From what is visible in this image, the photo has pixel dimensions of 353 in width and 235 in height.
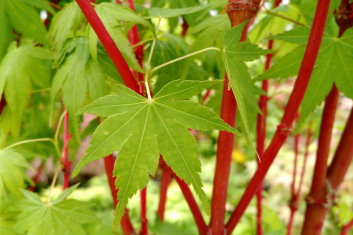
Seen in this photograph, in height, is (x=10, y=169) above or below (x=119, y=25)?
below

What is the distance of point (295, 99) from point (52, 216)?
14.6 inches

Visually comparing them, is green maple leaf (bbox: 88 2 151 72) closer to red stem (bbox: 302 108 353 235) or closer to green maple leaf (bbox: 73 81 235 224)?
green maple leaf (bbox: 73 81 235 224)

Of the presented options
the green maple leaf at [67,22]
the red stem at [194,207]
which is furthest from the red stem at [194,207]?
the green maple leaf at [67,22]

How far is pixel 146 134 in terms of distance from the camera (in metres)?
0.47

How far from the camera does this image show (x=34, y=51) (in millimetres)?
689

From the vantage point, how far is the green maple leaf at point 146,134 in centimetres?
46

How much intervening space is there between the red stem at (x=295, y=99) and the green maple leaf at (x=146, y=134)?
123 mm

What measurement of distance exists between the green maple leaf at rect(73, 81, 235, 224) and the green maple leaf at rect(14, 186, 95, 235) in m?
0.17

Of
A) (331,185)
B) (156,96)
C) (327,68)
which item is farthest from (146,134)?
(331,185)

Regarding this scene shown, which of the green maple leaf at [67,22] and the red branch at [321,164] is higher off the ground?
the green maple leaf at [67,22]

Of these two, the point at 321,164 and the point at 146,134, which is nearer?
the point at 146,134

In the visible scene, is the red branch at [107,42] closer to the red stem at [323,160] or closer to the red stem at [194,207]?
the red stem at [194,207]

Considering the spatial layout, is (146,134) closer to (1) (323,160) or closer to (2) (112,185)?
(2) (112,185)

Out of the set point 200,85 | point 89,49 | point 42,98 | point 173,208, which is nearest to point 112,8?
point 89,49
